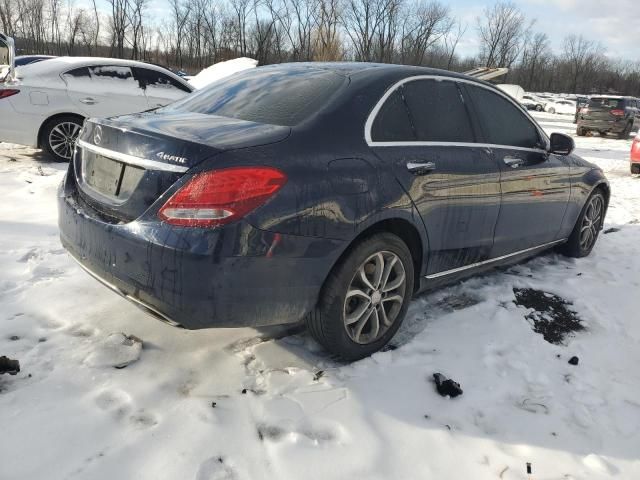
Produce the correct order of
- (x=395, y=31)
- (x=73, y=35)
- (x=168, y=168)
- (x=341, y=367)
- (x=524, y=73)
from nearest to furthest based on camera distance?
1. (x=168, y=168)
2. (x=341, y=367)
3. (x=73, y=35)
4. (x=395, y=31)
5. (x=524, y=73)

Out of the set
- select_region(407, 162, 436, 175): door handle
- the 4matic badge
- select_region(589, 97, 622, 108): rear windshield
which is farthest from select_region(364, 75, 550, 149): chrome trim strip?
select_region(589, 97, 622, 108): rear windshield

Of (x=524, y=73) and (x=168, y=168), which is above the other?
(x=524, y=73)

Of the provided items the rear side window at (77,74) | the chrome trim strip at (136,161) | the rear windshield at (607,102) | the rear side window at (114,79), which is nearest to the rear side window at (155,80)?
the rear side window at (114,79)

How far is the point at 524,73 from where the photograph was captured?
73438 millimetres

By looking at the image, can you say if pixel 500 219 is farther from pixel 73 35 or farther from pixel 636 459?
pixel 73 35

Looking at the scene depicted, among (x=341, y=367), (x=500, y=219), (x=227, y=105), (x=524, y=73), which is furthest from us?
(x=524, y=73)

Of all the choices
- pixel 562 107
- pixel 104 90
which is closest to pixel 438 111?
pixel 104 90

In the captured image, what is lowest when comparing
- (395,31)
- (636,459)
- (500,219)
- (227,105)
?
(636,459)

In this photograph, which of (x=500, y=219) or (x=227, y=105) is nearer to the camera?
(x=227, y=105)

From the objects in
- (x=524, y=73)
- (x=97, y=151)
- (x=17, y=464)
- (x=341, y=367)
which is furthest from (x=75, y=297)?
(x=524, y=73)

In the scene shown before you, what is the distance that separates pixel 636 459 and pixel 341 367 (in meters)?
1.34

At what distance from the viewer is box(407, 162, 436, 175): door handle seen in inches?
107

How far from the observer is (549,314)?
3502 mm

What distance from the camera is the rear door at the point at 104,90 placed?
7293 millimetres
